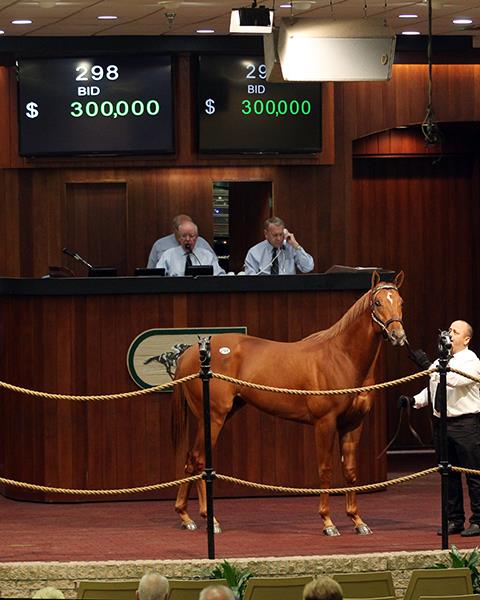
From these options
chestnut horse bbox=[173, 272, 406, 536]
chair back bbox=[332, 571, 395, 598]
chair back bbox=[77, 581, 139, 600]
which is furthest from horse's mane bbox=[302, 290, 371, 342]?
chair back bbox=[77, 581, 139, 600]

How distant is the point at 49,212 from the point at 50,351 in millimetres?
2966

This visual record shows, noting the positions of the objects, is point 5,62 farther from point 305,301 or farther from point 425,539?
point 425,539

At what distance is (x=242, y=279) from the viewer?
10305 mm

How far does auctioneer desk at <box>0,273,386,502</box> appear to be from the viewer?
10.3 metres

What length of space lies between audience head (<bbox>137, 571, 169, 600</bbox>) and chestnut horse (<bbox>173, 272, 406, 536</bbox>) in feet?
10.6

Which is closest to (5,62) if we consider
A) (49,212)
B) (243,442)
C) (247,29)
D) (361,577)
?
(49,212)

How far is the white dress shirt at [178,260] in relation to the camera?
11.9 meters

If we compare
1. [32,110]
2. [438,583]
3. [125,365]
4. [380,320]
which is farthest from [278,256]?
[438,583]

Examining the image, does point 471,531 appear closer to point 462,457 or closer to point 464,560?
point 462,457

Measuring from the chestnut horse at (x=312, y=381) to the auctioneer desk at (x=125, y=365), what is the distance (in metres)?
0.91

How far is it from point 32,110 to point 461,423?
5.21m

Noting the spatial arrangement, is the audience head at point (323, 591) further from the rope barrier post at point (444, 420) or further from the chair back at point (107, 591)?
the rope barrier post at point (444, 420)

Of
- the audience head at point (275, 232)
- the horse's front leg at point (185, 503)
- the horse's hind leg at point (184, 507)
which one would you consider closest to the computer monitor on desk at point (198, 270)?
the audience head at point (275, 232)

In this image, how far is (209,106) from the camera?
42.1 ft
